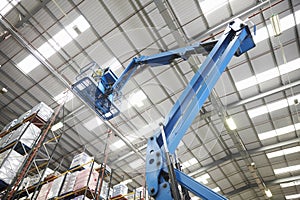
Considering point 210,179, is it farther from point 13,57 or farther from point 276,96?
point 13,57

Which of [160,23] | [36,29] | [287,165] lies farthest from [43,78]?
[287,165]

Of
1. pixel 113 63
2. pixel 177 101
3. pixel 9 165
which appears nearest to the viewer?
pixel 177 101

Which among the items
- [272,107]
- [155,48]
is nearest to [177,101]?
[155,48]

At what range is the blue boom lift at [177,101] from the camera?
1.82 metres

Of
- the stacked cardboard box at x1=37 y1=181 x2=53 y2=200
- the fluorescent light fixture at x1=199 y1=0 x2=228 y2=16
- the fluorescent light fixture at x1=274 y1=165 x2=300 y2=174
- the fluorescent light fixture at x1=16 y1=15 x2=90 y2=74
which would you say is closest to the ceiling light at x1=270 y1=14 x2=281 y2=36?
the fluorescent light fixture at x1=199 y1=0 x2=228 y2=16

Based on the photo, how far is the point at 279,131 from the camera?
1050 cm

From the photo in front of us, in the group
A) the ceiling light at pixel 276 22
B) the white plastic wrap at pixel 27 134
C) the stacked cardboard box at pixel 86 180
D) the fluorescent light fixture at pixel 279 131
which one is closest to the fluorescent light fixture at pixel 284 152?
the fluorescent light fixture at pixel 279 131

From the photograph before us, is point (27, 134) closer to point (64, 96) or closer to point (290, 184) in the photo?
point (64, 96)

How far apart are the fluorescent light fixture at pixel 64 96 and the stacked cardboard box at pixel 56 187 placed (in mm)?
3584

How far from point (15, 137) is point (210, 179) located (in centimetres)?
1135

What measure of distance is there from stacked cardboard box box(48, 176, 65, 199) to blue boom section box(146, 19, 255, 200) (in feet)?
19.8

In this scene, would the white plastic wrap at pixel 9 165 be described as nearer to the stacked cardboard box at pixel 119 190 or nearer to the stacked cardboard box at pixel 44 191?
the stacked cardboard box at pixel 44 191

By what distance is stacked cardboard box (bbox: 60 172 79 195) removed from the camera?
6.71m

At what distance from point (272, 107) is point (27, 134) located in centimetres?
1056
